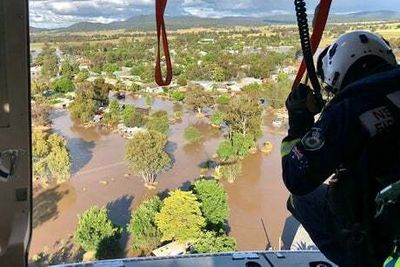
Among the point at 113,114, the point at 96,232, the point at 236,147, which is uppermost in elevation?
the point at 113,114

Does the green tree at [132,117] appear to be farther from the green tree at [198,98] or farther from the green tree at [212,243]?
the green tree at [212,243]

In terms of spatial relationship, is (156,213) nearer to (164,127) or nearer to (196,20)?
(164,127)

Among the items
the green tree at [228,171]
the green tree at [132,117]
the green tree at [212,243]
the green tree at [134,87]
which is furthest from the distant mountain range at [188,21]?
the green tree at [228,171]

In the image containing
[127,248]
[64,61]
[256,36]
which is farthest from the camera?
[127,248]

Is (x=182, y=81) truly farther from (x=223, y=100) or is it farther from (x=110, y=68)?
(x=223, y=100)

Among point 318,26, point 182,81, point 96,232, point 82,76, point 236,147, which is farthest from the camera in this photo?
point 236,147

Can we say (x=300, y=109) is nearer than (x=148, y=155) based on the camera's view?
Yes

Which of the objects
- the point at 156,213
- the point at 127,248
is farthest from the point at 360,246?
the point at 156,213

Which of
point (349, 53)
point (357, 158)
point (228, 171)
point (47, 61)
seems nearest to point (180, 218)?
point (228, 171)
